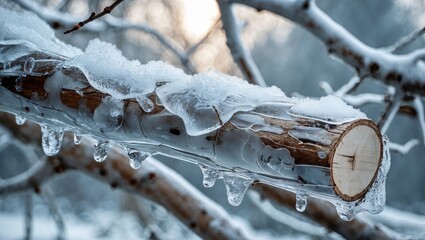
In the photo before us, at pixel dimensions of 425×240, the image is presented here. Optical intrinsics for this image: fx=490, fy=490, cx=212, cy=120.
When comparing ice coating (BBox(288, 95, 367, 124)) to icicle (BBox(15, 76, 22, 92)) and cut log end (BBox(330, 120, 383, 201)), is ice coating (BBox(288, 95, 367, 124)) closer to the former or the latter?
cut log end (BBox(330, 120, 383, 201))

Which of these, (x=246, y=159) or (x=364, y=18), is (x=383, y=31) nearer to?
(x=364, y=18)

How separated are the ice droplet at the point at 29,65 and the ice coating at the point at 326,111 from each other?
0.60 metres

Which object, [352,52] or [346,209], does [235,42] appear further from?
[346,209]

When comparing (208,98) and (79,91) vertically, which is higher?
(208,98)

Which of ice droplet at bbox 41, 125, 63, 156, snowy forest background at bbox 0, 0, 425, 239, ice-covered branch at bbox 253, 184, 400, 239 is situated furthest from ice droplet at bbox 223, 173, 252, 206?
snowy forest background at bbox 0, 0, 425, 239

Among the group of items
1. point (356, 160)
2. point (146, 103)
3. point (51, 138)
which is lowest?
point (51, 138)

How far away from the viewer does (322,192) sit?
2.80 ft

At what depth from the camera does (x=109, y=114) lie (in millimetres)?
994

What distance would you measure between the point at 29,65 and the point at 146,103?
33 centimetres

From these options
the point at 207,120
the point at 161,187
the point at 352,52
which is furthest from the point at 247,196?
the point at 207,120

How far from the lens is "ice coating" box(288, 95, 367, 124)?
82cm

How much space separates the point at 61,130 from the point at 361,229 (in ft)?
4.13

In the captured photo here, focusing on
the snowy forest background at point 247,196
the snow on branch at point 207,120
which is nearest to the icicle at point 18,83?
the snow on branch at point 207,120

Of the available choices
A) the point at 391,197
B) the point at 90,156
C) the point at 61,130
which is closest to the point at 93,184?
the point at 391,197
